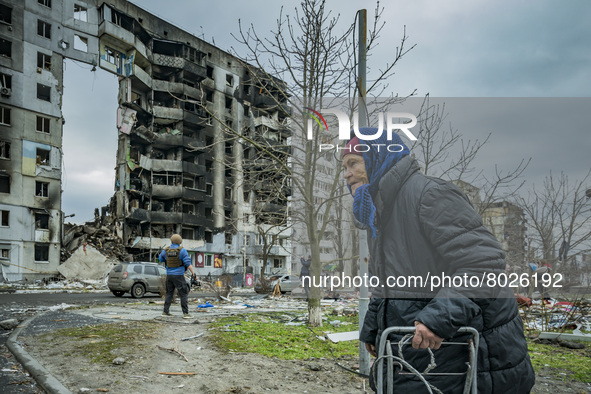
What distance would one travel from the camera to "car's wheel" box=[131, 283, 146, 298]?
19.4m

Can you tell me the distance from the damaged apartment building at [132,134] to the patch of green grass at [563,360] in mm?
20668

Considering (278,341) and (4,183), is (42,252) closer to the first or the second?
(4,183)

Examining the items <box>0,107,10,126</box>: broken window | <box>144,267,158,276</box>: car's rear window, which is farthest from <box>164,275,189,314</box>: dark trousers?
<box>0,107,10,126</box>: broken window

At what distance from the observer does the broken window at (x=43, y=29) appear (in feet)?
125

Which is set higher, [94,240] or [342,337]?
[94,240]

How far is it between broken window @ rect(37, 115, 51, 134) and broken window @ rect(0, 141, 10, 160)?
103 inches

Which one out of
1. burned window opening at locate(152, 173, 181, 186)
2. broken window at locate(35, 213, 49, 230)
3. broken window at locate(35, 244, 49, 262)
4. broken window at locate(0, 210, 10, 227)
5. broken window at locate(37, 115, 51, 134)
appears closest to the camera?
broken window at locate(0, 210, 10, 227)

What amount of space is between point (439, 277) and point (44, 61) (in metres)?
43.6

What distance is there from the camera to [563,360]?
21.2ft

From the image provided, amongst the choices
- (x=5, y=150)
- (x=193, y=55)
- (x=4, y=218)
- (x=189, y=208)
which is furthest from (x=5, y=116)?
(x=193, y=55)

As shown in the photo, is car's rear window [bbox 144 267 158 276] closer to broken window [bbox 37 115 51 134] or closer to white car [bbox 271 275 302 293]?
white car [bbox 271 275 302 293]

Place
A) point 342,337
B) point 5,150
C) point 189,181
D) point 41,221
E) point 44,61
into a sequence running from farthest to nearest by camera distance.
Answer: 1. point 189,181
2. point 44,61
3. point 41,221
4. point 5,150
5. point 342,337

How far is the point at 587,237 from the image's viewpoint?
9938mm

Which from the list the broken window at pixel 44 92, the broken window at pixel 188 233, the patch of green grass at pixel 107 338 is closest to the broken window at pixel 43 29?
the broken window at pixel 44 92
